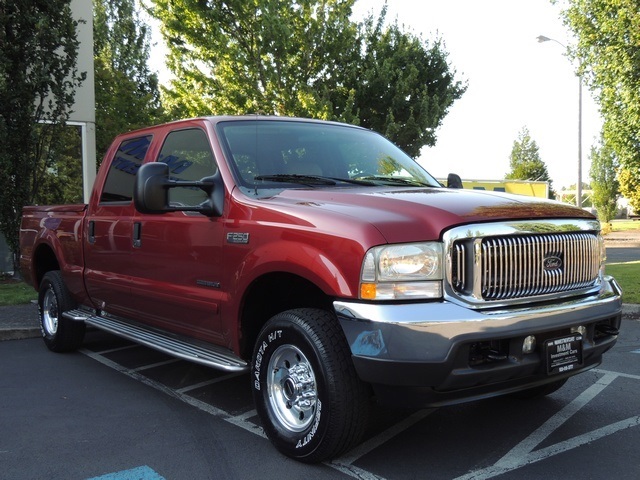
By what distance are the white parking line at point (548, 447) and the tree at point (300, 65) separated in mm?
14138

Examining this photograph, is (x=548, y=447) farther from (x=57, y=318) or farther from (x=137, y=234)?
(x=57, y=318)

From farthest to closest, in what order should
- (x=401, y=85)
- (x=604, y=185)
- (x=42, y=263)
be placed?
(x=604, y=185), (x=401, y=85), (x=42, y=263)

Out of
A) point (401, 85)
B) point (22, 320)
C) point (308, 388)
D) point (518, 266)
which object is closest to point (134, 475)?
point (308, 388)

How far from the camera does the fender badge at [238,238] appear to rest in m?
3.74

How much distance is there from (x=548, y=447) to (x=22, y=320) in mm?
6165

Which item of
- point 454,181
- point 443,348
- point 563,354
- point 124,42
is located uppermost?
point 124,42

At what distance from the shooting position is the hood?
307 cm

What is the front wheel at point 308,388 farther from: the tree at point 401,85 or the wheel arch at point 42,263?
the tree at point 401,85

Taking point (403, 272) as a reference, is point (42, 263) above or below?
below

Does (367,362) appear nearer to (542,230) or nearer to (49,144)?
(542,230)

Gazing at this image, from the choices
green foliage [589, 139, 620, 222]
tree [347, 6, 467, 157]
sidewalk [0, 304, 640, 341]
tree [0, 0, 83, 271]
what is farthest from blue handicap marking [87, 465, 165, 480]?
green foliage [589, 139, 620, 222]

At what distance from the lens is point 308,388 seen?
3.41 m

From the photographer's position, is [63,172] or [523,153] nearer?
[63,172]

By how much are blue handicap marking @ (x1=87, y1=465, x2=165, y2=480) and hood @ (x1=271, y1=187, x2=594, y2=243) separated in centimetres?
160
